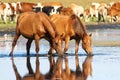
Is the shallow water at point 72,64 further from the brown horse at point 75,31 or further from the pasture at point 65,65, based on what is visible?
the brown horse at point 75,31

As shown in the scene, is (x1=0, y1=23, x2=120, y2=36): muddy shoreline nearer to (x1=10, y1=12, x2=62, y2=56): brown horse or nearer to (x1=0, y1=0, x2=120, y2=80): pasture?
(x1=0, y1=0, x2=120, y2=80): pasture

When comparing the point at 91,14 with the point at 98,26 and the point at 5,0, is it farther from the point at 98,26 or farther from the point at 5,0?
the point at 5,0

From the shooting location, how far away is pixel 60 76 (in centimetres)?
1661

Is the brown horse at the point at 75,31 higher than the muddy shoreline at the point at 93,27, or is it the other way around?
the brown horse at the point at 75,31

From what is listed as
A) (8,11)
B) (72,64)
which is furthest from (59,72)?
(8,11)

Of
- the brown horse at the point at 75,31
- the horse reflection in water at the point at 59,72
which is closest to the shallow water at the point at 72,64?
the horse reflection in water at the point at 59,72

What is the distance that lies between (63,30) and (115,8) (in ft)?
97.3

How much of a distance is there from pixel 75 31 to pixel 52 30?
68.4 inches

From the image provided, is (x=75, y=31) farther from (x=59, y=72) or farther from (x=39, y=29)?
(x=59, y=72)

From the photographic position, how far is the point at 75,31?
2288 cm

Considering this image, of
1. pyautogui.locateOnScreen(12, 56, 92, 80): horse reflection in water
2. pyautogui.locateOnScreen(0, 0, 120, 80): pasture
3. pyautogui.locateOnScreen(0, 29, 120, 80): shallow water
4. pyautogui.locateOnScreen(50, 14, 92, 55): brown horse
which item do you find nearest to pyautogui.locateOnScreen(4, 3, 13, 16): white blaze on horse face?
pyautogui.locateOnScreen(0, 0, 120, 80): pasture

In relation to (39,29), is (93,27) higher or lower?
lower

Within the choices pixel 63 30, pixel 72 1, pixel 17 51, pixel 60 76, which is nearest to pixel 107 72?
pixel 60 76

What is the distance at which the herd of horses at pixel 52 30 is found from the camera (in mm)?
21516
